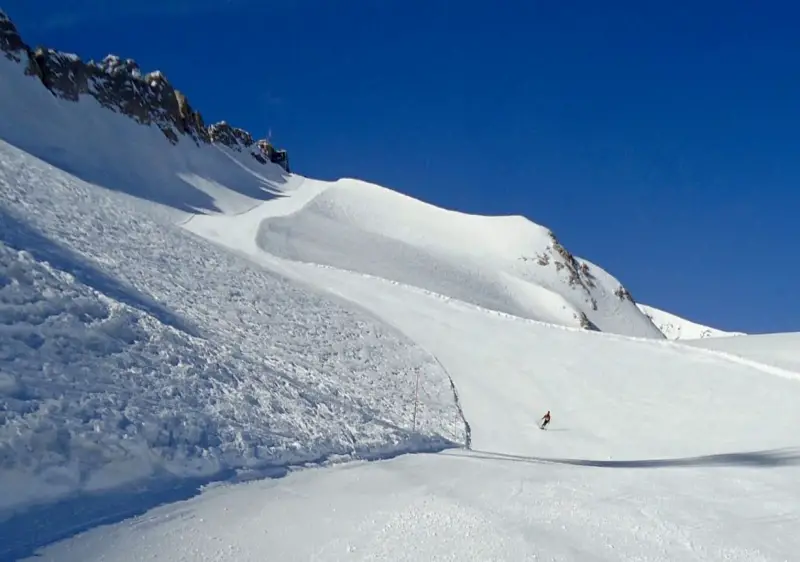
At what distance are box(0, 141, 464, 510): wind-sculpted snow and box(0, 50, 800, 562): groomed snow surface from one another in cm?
5

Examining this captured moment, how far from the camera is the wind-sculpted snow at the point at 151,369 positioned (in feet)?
25.1

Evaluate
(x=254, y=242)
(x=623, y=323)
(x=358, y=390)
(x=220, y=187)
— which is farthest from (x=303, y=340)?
(x=623, y=323)

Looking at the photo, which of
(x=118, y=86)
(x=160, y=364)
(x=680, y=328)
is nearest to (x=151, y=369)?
(x=160, y=364)

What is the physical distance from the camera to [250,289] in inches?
945

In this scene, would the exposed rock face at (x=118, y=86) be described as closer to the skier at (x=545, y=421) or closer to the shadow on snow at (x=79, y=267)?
the shadow on snow at (x=79, y=267)

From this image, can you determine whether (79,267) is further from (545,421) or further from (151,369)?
(545,421)

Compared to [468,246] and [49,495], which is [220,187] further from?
[49,495]

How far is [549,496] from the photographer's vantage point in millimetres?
9711

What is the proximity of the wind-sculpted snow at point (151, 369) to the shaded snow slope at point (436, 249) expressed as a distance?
784 inches

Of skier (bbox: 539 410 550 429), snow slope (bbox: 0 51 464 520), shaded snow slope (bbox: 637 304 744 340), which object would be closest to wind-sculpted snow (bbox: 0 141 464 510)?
snow slope (bbox: 0 51 464 520)

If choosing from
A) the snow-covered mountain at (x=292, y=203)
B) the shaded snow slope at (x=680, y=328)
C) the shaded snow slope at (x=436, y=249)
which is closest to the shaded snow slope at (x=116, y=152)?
the snow-covered mountain at (x=292, y=203)

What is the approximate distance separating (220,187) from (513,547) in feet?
202

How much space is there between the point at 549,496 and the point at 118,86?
219ft

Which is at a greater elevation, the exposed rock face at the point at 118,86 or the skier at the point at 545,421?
the exposed rock face at the point at 118,86
